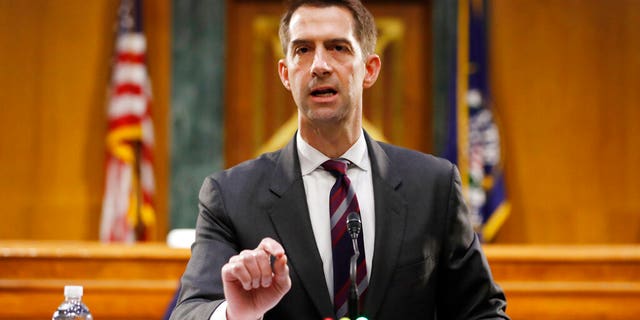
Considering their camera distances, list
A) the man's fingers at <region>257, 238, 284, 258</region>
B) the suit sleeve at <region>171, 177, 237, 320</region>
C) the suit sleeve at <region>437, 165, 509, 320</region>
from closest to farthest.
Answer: the man's fingers at <region>257, 238, 284, 258</region>
the suit sleeve at <region>171, 177, 237, 320</region>
the suit sleeve at <region>437, 165, 509, 320</region>

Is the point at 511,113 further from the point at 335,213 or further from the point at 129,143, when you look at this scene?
the point at 335,213

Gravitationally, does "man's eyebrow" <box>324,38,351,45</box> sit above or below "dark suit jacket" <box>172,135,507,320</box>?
above

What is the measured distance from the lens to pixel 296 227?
6.40 feet

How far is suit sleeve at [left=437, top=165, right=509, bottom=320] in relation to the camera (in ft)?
6.31

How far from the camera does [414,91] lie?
7.03 meters

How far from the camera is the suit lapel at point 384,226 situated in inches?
74.6

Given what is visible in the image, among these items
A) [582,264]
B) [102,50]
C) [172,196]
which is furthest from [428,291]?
[102,50]

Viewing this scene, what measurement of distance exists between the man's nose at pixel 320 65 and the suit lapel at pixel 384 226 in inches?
11.1

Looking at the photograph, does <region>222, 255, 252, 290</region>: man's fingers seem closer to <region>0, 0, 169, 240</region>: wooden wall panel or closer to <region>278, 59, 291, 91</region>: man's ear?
<region>278, 59, 291, 91</region>: man's ear

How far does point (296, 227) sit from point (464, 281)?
417 millimetres

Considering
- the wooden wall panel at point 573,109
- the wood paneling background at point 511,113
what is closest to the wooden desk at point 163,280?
the wood paneling background at point 511,113

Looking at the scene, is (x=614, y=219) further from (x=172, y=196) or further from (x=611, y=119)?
(x=172, y=196)

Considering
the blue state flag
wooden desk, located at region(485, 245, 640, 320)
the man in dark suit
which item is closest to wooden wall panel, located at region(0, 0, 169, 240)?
the blue state flag

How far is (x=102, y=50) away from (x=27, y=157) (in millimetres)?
1084
